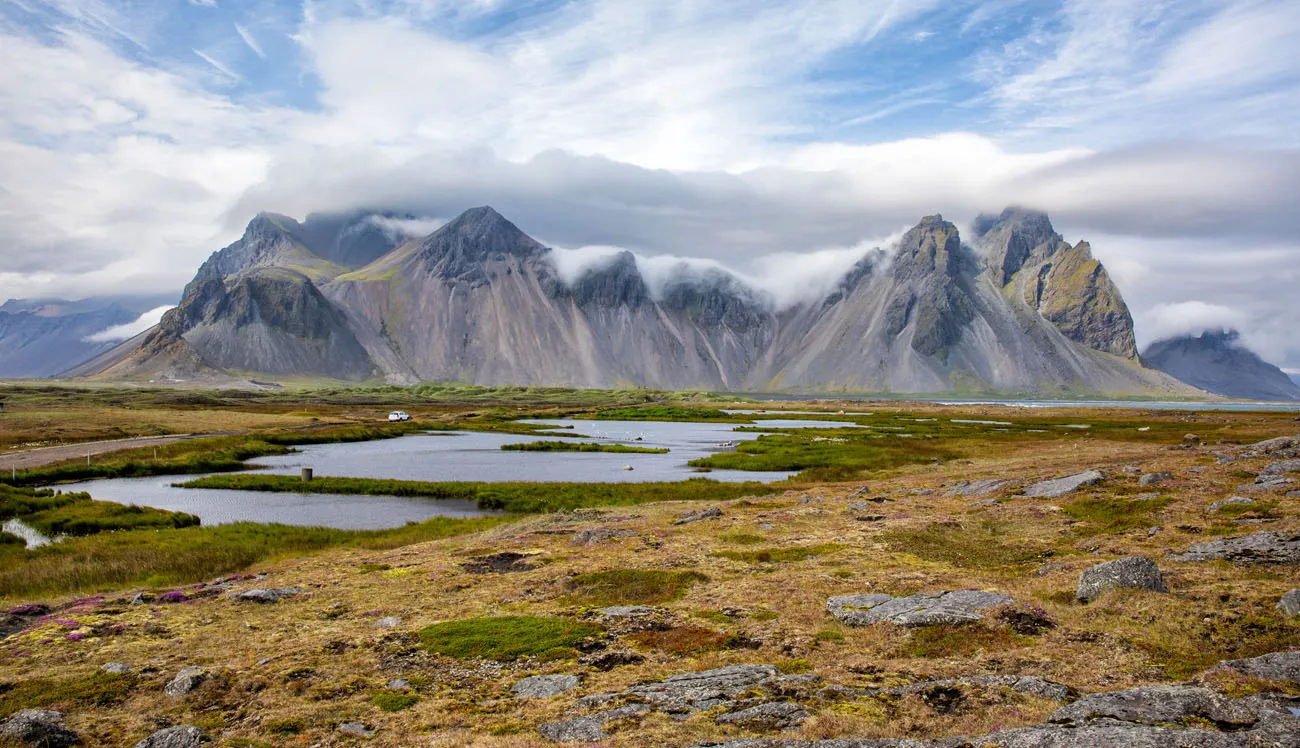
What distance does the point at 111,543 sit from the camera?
37.1 m

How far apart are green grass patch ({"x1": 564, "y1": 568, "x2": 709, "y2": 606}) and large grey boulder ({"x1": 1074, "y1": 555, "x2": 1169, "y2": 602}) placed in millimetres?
11745

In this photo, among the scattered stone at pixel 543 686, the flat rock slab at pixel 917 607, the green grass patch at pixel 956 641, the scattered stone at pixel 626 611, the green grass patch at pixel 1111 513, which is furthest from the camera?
the green grass patch at pixel 1111 513

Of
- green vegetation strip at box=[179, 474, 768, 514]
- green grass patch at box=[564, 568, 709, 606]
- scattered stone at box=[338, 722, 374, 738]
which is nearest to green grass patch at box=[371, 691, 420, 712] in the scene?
scattered stone at box=[338, 722, 374, 738]

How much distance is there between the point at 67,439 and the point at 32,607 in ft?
331

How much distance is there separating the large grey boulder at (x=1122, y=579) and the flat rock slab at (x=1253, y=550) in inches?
155

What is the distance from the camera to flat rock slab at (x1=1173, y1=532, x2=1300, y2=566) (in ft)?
65.1

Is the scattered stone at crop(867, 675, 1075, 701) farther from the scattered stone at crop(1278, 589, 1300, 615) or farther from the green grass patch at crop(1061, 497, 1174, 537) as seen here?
the green grass patch at crop(1061, 497, 1174, 537)

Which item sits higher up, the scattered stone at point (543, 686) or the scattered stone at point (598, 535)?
the scattered stone at point (543, 686)

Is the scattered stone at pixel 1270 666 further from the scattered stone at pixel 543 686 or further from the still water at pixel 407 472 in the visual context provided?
the still water at pixel 407 472

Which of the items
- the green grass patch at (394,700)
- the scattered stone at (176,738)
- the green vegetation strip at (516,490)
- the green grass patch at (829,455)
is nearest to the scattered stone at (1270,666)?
the green grass patch at (394,700)

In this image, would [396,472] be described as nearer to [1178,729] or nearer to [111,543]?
[111,543]

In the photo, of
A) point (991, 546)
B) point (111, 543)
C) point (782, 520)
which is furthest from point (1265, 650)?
point (111, 543)

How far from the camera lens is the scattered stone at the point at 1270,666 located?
12.1 meters

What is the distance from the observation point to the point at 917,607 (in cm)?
1889
